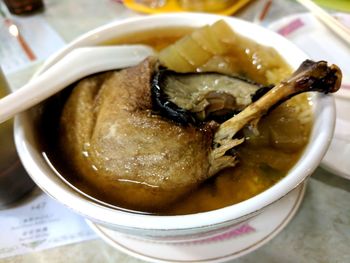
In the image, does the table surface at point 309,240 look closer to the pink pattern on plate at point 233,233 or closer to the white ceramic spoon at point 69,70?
the pink pattern on plate at point 233,233

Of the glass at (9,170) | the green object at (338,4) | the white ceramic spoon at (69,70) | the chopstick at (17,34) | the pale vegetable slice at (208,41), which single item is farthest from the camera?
the chopstick at (17,34)

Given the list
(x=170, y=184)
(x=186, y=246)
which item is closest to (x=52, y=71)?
(x=170, y=184)

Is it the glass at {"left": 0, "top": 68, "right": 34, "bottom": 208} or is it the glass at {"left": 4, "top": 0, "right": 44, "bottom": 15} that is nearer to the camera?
the glass at {"left": 0, "top": 68, "right": 34, "bottom": 208}

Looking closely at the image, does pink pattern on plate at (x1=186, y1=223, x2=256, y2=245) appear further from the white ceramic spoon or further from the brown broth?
the white ceramic spoon

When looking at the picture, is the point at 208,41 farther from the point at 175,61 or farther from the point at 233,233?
the point at 233,233

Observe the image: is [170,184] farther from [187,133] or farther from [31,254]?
[31,254]

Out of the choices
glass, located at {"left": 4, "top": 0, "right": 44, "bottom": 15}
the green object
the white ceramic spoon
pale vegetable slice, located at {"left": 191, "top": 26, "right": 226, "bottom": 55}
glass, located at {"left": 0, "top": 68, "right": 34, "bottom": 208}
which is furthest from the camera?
glass, located at {"left": 4, "top": 0, "right": 44, "bottom": 15}

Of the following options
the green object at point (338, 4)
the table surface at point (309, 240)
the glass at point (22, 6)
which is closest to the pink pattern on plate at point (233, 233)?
the table surface at point (309, 240)

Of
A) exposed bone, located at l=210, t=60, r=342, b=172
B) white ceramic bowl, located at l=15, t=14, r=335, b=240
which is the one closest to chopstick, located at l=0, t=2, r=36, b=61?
white ceramic bowl, located at l=15, t=14, r=335, b=240
